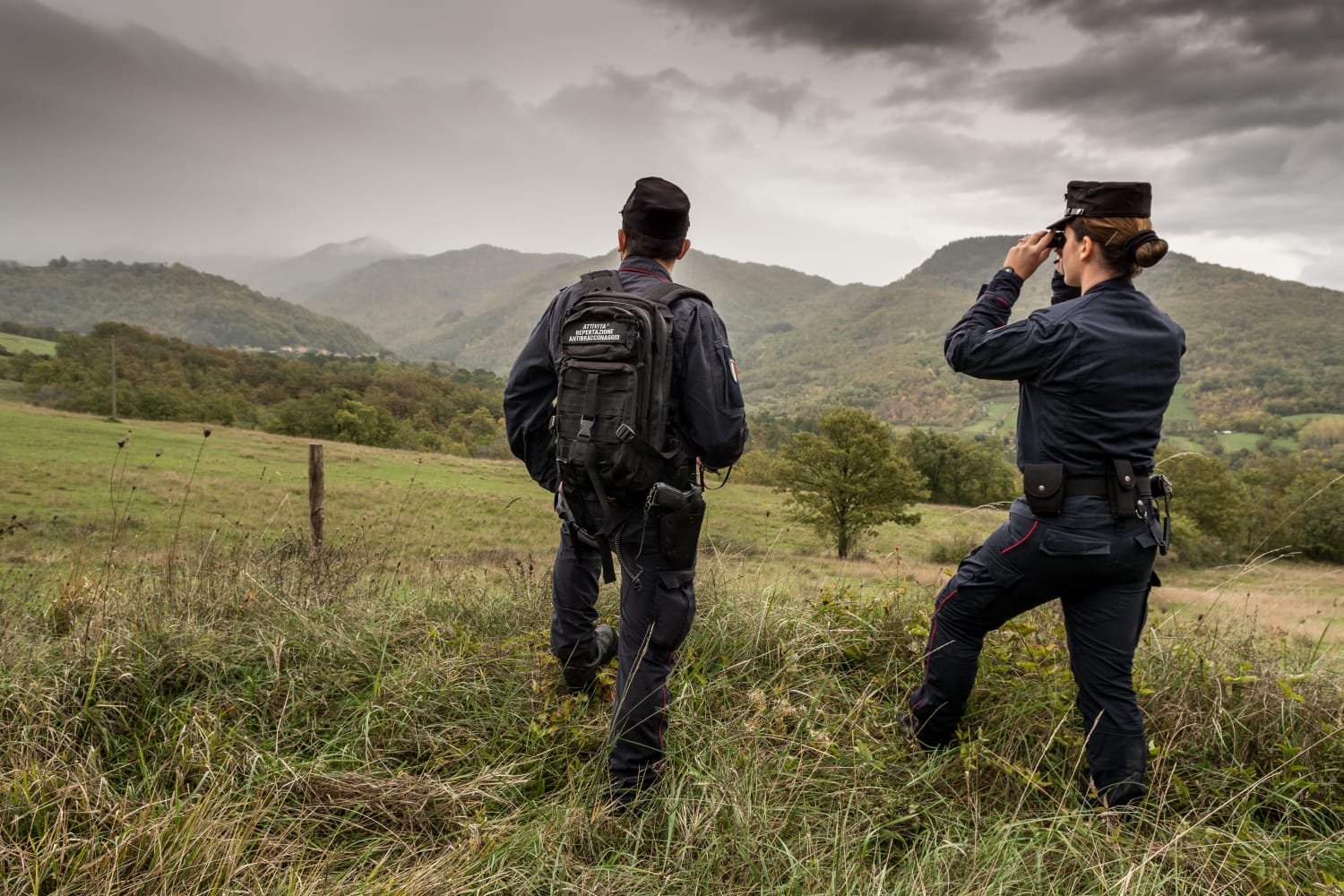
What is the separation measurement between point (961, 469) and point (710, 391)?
5256cm

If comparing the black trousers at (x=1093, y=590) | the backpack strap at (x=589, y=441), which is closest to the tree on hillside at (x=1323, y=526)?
the black trousers at (x=1093, y=590)

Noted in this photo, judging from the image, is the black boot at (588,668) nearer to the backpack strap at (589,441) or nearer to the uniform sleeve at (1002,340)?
the backpack strap at (589,441)

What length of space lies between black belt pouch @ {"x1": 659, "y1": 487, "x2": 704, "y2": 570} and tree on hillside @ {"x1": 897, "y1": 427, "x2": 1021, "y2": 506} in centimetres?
4952

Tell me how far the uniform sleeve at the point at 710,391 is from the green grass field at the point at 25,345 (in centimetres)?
11614

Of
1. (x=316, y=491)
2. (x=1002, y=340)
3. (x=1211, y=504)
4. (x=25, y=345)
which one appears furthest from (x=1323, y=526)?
(x=25, y=345)

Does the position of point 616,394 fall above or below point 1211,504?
above

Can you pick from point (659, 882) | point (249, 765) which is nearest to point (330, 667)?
point (249, 765)

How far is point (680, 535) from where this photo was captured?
2.72m

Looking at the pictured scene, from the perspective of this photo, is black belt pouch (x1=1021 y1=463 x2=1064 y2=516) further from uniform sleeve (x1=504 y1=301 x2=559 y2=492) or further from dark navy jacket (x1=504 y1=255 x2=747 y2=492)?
uniform sleeve (x1=504 y1=301 x2=559 y2=492)

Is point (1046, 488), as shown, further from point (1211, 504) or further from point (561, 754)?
point (1211, 504)

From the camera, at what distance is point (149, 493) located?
2205 centimetres

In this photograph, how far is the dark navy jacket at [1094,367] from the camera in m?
2.60

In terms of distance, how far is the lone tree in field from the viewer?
28859 millimetres

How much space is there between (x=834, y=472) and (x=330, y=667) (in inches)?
1067
